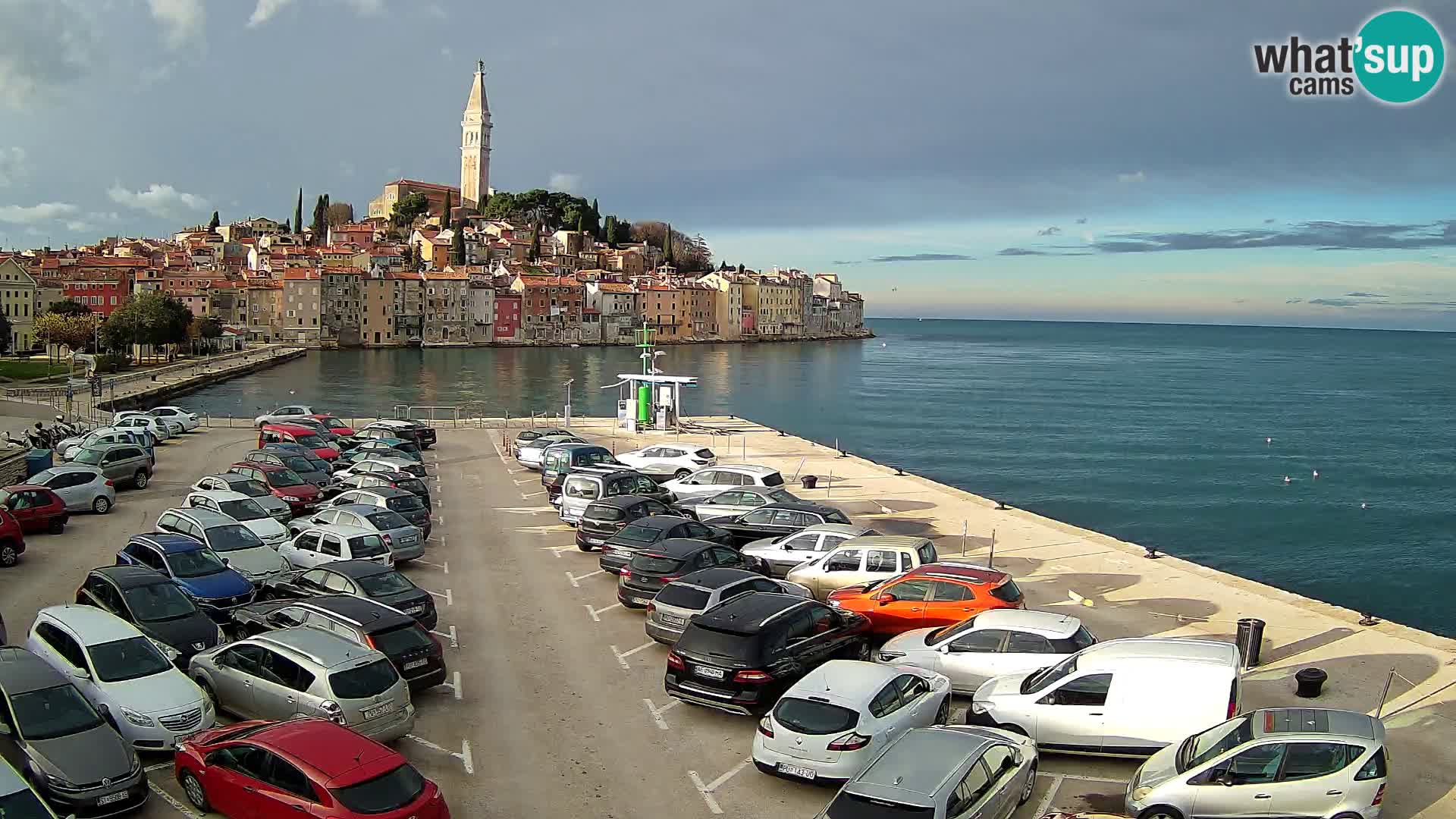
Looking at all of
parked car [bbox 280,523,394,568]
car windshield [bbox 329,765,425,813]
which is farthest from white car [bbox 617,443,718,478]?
car windshield [bbox 329,765,425,813]

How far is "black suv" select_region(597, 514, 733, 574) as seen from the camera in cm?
1642

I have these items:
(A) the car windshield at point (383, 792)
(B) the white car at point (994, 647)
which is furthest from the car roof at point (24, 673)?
(B) the white car at point (994, 647)

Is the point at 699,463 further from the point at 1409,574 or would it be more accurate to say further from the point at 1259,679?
the point at 1409,574

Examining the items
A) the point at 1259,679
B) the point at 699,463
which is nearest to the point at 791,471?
the point at 699,463

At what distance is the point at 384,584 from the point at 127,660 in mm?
3762

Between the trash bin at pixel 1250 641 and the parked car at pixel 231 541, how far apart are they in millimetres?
13256

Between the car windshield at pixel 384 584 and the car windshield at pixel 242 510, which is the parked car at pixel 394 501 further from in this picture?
the car windshield at pixel 384 584

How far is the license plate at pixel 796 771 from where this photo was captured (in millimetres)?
8969

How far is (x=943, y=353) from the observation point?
183 metres

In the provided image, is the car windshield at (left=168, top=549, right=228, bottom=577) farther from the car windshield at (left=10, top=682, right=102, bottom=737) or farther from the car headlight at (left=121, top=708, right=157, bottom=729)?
the car windshield at (left=10, top=682, right=102, bottom=737)

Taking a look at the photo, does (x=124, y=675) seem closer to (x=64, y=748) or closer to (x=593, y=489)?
(x=64, y=748)

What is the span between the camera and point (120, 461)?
24.8 metres

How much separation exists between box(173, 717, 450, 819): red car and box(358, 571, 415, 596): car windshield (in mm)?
4749

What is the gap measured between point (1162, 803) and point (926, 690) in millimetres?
2434
